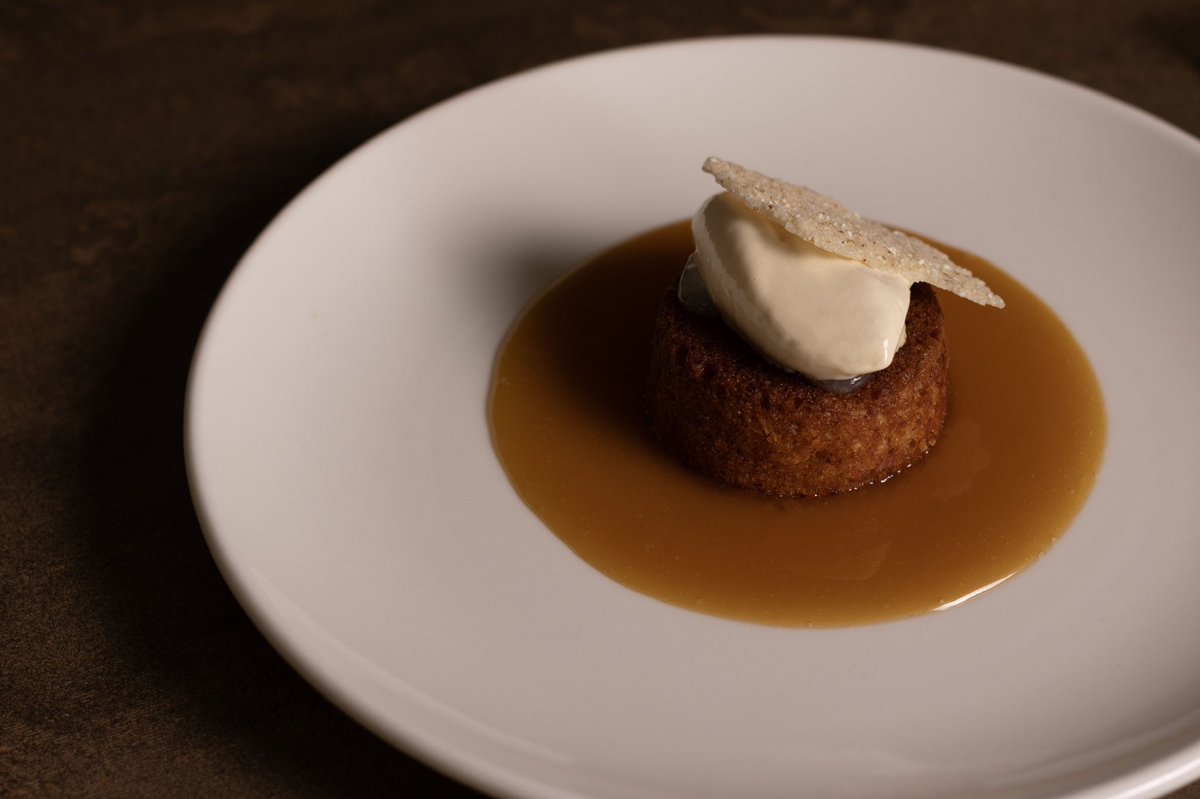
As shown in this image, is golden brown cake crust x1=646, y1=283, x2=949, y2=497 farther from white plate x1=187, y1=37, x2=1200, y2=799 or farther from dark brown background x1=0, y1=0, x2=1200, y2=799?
dark brown background x1=0, y1=0, x2=1200, y2=799

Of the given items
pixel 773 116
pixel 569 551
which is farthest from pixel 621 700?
pixel 773 116

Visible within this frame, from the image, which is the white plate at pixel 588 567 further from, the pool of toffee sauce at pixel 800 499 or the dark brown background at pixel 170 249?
the dark brown background at pixel 170 249

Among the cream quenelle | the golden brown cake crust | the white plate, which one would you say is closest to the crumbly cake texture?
the cream quenelle

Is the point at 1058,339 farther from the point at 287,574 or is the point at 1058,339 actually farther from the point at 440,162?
the point at 287,574

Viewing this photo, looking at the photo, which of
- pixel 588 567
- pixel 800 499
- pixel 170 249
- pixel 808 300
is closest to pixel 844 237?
pixel 808 300

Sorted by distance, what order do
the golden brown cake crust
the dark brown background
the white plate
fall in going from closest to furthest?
the white plate, the dark brown background, the golden brown cake crust

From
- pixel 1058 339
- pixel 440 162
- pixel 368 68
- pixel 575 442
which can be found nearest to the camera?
pixel 575 442
